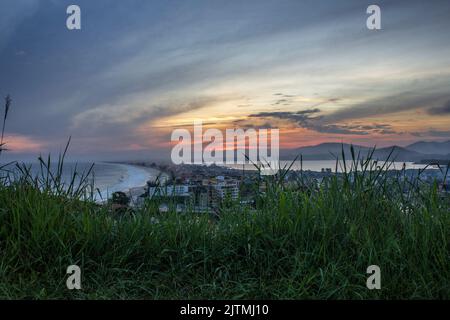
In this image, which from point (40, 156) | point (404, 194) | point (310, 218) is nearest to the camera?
point (310, 218)

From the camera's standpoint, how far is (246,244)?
3523mm

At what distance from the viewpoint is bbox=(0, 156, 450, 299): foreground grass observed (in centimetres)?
312

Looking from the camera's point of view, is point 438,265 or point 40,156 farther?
point 40,156

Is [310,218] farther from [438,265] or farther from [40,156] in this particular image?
[40,156]

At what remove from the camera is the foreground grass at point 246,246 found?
3.12 metres

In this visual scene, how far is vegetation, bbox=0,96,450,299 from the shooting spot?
3123mm

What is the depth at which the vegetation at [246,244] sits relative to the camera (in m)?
3.12

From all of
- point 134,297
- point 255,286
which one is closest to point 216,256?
point 255,286

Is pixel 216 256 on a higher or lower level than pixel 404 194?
lower

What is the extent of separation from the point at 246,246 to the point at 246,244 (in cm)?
2

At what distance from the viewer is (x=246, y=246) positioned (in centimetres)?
352

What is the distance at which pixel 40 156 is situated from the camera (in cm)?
425

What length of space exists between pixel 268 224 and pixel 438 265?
136cm
